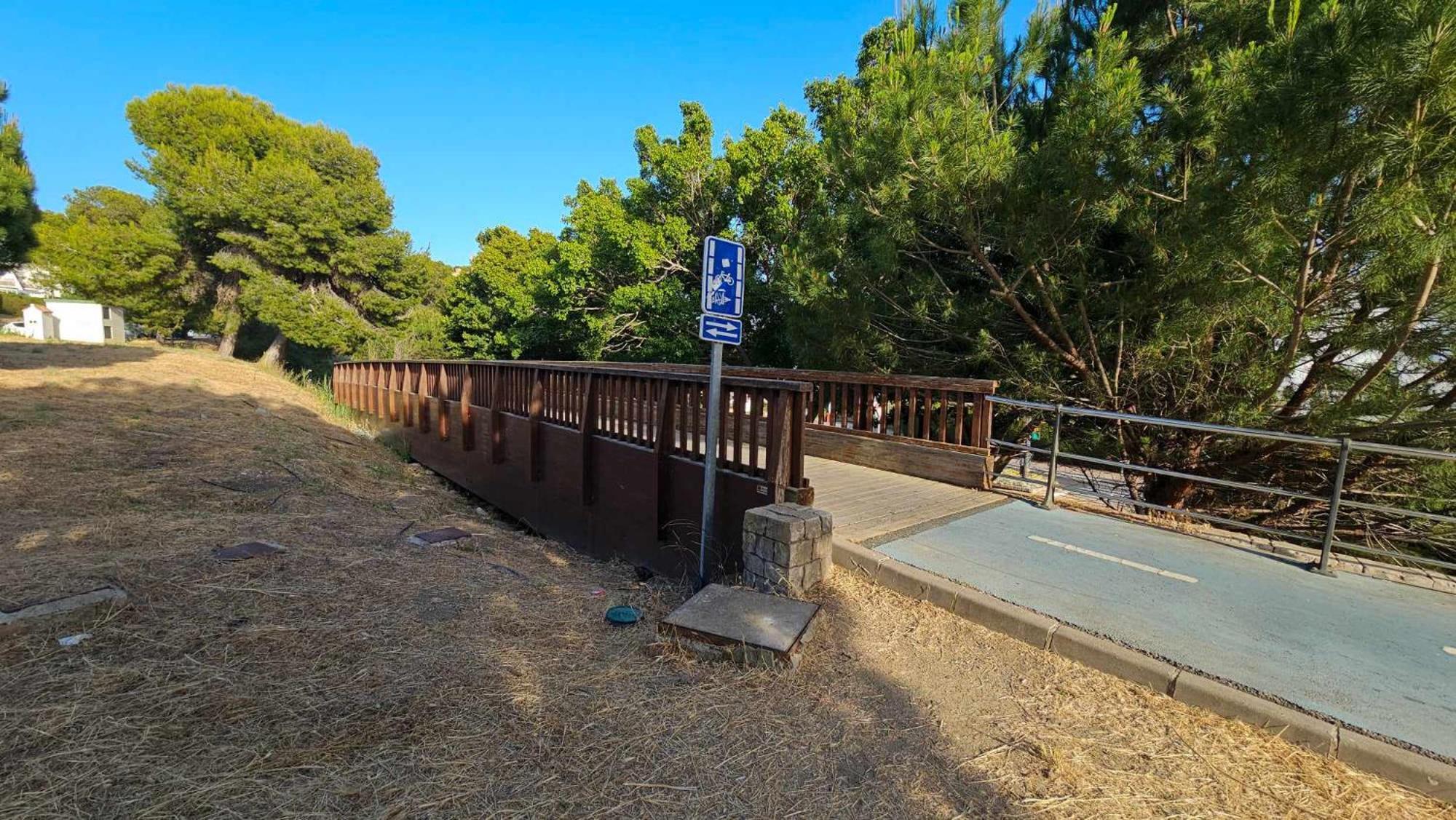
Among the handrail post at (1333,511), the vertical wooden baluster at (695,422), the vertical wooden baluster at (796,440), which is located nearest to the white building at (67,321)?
the vertical wooden baluster at (695,422)

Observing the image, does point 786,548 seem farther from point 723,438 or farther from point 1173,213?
point 1173,213

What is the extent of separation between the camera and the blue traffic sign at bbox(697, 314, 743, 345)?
13.2 feet

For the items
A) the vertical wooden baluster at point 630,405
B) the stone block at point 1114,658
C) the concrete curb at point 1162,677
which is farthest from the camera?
the vertical wooden baluster at point 630,405

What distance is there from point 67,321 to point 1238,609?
3195 cm

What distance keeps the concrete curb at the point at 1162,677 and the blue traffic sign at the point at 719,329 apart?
5.85 feet

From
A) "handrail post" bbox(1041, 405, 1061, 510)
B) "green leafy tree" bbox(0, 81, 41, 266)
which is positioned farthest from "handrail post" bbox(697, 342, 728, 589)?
"green leafy tree" bbox(0, 81, 41, 266)

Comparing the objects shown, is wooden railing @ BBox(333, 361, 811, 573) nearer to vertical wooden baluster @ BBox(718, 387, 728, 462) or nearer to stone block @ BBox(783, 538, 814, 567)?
vertical wooden baluster @ BBox(718, 387, 728, 462)

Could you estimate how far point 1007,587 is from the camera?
3734 millimetres

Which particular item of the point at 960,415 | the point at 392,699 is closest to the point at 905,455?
the point at 960,415

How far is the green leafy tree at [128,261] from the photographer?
20578 millimetres

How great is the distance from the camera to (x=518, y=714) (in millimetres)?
2631

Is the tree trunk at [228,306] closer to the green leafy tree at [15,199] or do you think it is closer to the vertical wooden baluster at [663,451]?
the green leafy tree at [15,199]

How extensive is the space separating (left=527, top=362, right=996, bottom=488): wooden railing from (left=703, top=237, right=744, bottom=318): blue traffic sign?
4.94ft

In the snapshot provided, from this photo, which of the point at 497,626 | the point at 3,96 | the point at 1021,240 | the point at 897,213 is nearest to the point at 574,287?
the point at 3,96
